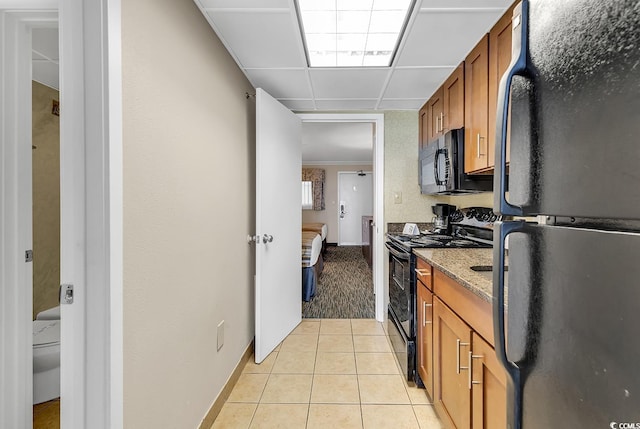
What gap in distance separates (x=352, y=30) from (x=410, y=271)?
1.44 metres

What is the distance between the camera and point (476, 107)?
Result: 5.74 feet

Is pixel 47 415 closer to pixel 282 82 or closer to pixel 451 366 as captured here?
pixel 451 366

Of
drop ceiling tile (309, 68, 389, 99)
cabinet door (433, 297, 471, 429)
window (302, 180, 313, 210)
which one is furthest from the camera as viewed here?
window (302, 180, 313, 210)

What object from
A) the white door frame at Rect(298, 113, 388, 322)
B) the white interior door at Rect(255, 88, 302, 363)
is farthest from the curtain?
the white interior door at Rect(255, 88, 302, 363)

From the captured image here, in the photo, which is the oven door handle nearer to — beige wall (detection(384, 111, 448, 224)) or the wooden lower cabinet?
the wooden lower cabinet

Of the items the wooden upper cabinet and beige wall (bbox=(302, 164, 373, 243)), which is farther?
beige wall (bbox=(302, 164, 373, 243))

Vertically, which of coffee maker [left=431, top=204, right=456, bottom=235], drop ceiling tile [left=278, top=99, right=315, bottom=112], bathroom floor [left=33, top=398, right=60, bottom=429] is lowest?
bathroom floor [left=33, top=398, right=60, bottom=429]

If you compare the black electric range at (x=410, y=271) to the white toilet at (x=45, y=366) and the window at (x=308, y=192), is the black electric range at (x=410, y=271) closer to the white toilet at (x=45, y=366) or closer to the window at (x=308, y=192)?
the white toilet at (x=45, y=366)

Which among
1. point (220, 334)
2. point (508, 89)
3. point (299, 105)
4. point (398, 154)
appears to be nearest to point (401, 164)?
point (398, 154)

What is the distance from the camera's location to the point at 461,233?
2373mm

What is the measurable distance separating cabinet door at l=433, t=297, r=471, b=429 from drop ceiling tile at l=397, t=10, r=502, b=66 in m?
1.42

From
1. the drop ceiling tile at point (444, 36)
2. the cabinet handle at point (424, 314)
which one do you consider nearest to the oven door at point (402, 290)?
the cabinet handle at point (424, 314)

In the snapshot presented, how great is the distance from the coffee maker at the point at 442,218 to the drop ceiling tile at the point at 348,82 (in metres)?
1.16

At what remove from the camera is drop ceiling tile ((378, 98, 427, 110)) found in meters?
2.62
